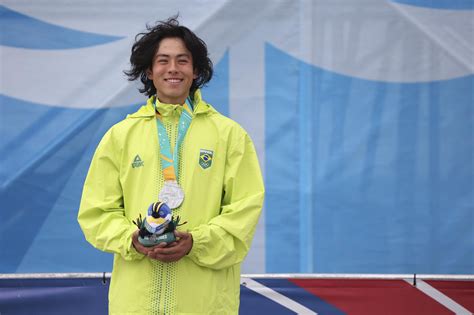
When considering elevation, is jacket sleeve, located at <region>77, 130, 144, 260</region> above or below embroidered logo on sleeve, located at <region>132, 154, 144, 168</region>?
below

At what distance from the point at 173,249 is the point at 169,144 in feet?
1.11

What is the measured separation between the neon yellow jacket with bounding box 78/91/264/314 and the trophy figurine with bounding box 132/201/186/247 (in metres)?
0.10

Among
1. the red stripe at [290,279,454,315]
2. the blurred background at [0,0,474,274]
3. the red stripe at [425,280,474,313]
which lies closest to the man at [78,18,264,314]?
the blurred background at [0,0,474,274]

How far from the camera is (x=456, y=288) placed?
10.5 ft

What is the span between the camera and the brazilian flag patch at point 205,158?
2.17 m

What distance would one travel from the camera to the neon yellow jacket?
210 cm

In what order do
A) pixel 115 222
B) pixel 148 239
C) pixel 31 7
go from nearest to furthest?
pixel 148 239 < pixel 115 222 < pixel 31 7

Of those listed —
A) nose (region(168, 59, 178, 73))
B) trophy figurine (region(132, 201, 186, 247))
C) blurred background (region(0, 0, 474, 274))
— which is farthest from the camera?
blurred background (region(0, 0, 474, 274))

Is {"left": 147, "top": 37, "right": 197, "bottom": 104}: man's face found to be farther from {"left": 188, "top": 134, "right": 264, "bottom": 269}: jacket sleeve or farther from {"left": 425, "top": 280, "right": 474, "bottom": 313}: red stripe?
{"left": 425, "top": 280, "right": 474, "bottom": 313}: red stripe

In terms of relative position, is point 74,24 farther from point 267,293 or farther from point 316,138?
point 267,293

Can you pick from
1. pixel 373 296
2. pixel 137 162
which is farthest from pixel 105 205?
pixel 373 296

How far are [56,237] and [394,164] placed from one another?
1.54 metres

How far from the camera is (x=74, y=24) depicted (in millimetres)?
3176

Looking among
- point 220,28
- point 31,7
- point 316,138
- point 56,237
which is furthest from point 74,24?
point 316,138
